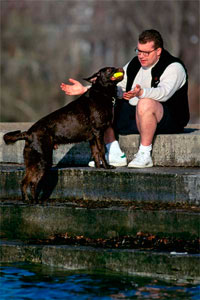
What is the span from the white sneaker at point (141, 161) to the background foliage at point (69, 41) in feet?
56.5

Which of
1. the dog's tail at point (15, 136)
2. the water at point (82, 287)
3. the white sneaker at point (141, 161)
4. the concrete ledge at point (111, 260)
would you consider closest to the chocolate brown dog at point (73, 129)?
the dog's tail at point (15, 136)

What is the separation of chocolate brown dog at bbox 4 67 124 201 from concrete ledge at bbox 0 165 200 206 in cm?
26

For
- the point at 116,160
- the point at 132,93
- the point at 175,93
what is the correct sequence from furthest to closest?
the point at 116,160, the point at 175,93, the point at 132,93

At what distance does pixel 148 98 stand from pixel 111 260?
1.88 m

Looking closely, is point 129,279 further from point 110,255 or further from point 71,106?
point 71,106

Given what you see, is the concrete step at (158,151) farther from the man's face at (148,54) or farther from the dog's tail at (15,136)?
the dog's tail at (15,136)

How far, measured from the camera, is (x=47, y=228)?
25.2 feet

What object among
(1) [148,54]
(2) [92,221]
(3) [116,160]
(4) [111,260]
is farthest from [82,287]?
(1) [148,54]

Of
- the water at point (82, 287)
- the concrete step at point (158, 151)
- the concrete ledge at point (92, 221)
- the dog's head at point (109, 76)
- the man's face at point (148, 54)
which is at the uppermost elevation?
the man's face at point (148, 54)

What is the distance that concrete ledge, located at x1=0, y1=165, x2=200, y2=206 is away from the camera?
769 centimetres

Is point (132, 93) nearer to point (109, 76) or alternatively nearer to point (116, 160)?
point (109, 76)

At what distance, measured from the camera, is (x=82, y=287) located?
21.5 ft

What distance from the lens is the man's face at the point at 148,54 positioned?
26.9 feet

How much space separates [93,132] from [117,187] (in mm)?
625
